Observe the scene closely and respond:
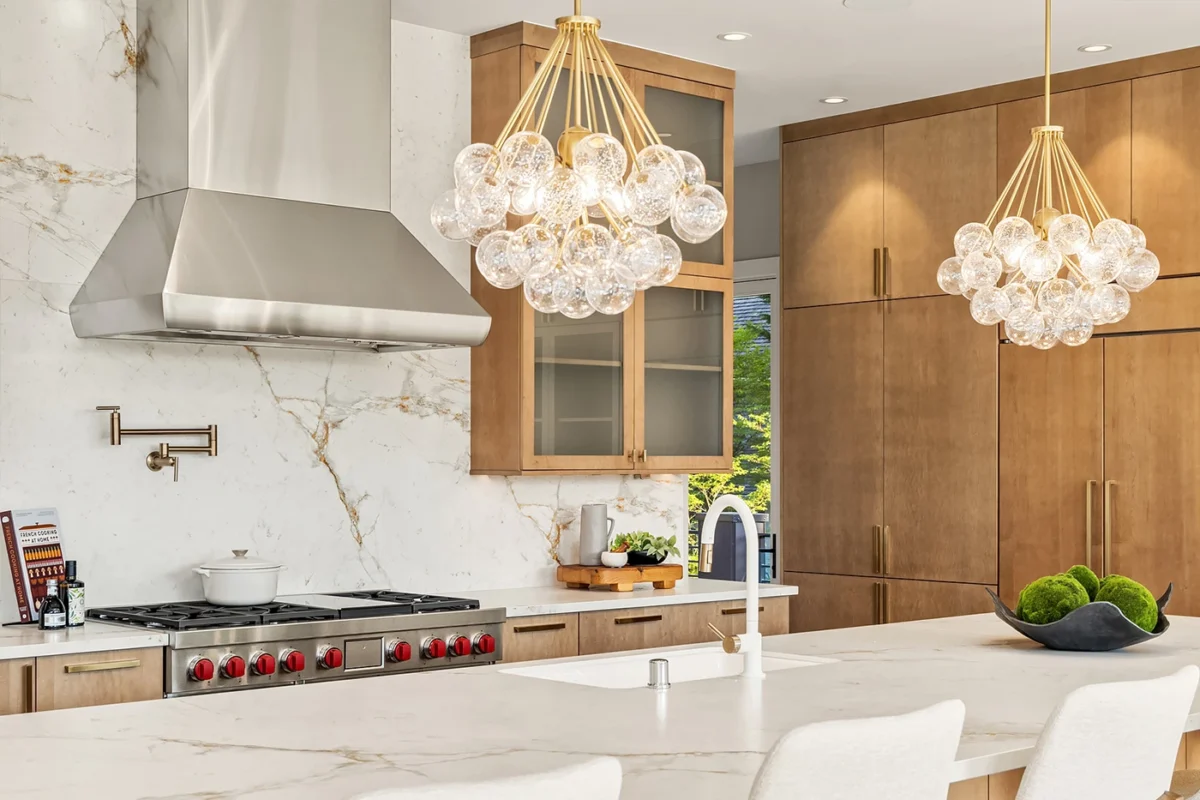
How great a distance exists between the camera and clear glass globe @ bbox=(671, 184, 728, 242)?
8.42 feet

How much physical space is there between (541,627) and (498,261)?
1854mm

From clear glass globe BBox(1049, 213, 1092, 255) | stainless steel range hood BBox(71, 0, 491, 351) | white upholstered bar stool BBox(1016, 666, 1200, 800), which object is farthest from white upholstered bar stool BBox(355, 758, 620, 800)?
stainless steel range hood BBox(71, 0, 491, 351)

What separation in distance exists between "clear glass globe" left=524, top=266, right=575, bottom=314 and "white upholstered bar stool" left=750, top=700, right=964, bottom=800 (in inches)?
50.3

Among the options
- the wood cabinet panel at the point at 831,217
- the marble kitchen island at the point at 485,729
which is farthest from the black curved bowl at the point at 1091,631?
the wood cabinet panel at the point at 831,217

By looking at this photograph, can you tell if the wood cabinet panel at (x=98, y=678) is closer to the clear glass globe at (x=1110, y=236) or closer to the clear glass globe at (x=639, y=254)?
the clear glass globe at (x=639, y=254)

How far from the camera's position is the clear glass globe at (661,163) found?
250 cm

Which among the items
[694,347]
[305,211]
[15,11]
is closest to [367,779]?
[305,211]

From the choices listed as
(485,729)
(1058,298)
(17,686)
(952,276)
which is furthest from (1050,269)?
(17,686)

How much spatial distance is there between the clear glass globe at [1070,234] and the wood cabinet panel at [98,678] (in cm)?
234

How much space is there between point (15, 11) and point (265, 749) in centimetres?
268

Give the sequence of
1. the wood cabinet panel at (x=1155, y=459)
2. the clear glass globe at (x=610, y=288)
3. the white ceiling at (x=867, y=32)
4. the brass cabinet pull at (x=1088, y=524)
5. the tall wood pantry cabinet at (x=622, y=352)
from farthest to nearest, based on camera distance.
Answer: the brass cabinet pull at (x=1088, y=524)
the wood cabinet panel at (x=1155, y=459)
the tall wood pantry cabinet at (x=622, y=352)
the white ceiling at (x=867, y=32)
the clear glass globe at (x=610, y=288)

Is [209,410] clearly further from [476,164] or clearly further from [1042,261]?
[1042,261]

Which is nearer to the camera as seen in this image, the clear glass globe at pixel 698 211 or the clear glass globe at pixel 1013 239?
the clear glass globe at pixel 698 211

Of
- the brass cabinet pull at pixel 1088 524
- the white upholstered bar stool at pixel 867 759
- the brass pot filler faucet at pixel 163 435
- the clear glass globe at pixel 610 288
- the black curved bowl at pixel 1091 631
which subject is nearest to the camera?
the white upholstered bar stool at pixel 867 759
